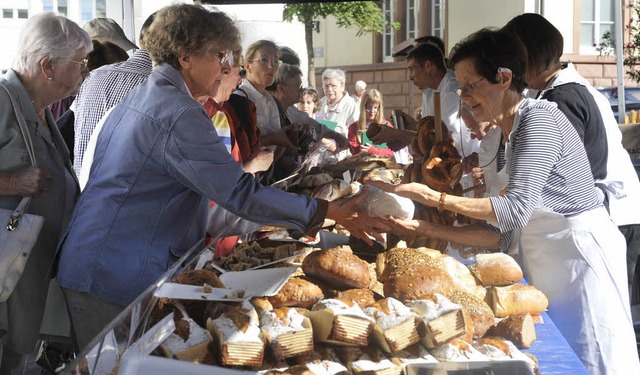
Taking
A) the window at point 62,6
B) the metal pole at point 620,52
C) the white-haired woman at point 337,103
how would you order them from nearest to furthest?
the metal pole at point 620,52, the window at point 62,6, the white-haired woman at point 337,103

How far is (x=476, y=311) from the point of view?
199cm

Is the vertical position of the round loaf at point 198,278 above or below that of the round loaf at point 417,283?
above

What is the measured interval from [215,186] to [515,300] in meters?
0.92

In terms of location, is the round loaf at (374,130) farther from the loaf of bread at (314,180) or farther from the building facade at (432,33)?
the building facade at (432,33)

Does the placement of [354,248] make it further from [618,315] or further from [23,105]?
[23,105]

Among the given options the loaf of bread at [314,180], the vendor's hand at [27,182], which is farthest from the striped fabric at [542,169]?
the vendor's hand at [27,182]

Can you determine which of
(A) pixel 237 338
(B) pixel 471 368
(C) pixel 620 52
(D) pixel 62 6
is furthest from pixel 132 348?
(D) pixel 62 6

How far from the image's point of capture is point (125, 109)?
2408mm

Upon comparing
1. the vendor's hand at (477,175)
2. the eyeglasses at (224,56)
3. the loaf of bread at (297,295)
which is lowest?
the loaf of bread at (297,295)

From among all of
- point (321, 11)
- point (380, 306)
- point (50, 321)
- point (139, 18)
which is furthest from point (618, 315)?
point (321, 11)

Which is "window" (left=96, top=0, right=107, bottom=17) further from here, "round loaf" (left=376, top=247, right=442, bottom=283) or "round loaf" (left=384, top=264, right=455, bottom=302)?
"round loaf" (left=384, top=264, right=455, bottom=302)

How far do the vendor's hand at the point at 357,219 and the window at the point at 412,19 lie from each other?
17.7m

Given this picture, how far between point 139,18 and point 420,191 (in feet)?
25.0

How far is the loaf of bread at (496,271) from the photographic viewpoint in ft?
7.98
